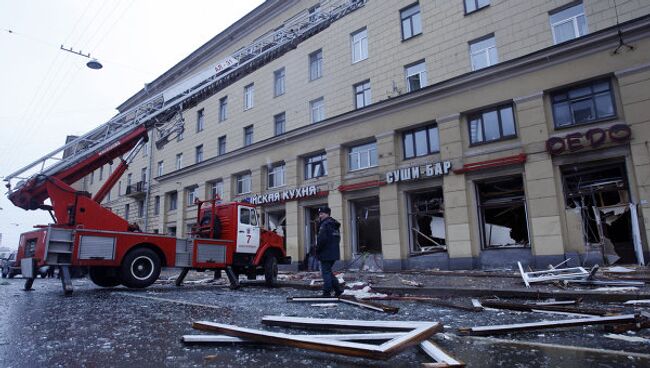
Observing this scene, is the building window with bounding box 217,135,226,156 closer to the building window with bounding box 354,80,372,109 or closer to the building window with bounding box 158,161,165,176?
the building window with bounding box 158,161,165,176

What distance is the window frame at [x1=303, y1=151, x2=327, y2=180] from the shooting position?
70.4ft

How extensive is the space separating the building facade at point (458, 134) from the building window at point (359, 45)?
0.08 m

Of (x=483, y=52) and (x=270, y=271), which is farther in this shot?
(x=483, y=52)

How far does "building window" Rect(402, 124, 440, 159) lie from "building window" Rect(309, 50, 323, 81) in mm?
7434

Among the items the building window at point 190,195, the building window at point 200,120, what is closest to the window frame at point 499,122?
the building window at point 190,195

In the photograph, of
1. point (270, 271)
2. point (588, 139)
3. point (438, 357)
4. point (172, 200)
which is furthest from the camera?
point (172, 200)

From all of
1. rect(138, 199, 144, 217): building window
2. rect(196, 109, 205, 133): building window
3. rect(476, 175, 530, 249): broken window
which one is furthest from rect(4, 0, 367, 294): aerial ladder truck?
rect(138, 199, 144, 217): building window

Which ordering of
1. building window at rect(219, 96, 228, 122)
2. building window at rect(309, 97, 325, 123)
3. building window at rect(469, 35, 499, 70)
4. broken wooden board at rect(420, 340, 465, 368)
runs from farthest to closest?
building window at rect(219, 96, 228, 122)
building window at rect(309, 97, 325, 123)
building window at rect(469, 35, 499, 70)
broken wooden board at rect(420, 340, 465, 368)

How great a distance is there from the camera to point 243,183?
26109mm

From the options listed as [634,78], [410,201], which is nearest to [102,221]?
[410,201]

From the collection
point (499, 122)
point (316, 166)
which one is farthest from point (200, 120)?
point (499, 122)

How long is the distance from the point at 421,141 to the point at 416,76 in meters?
3.24

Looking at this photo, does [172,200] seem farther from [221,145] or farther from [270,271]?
[270,271]

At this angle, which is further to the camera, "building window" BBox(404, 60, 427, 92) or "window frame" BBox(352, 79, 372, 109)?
"window frame" BBox(352, 79, 372, 109)
